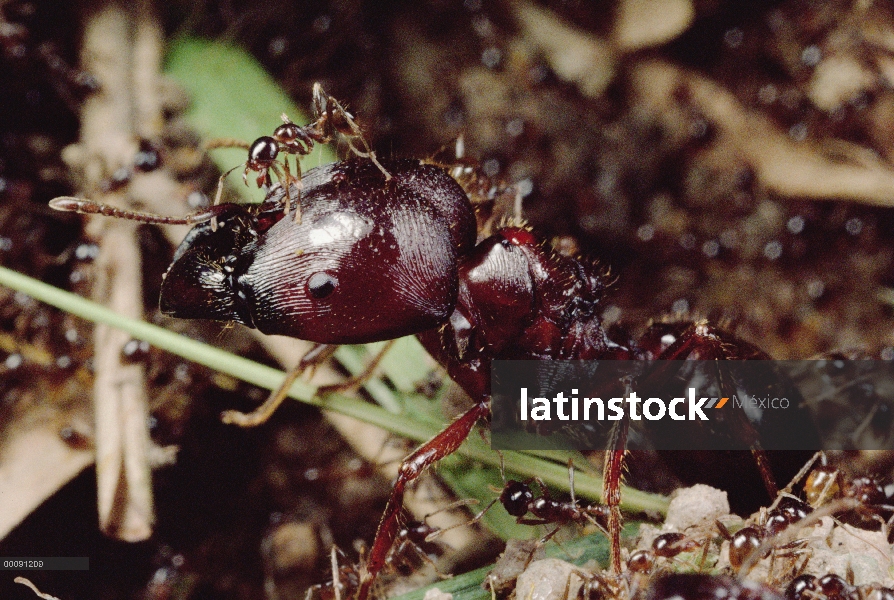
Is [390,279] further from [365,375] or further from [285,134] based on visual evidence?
[365,375]

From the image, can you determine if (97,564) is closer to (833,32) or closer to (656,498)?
(656,498)

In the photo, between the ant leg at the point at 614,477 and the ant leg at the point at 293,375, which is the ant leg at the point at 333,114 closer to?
the ant leg at the point at 293,375

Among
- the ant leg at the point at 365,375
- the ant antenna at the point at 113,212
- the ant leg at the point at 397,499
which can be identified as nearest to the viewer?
the ant antenna at the point at 113,212

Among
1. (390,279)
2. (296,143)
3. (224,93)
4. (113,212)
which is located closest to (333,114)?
(296,143)

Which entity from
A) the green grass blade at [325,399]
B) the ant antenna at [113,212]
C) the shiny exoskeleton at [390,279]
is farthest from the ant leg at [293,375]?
the ant antenna at [113,212]

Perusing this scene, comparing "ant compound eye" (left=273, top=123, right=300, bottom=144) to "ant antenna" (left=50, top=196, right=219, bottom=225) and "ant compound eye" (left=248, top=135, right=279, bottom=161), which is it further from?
"ant antenna" (left=50, top=196, right=219, bottom=225)
